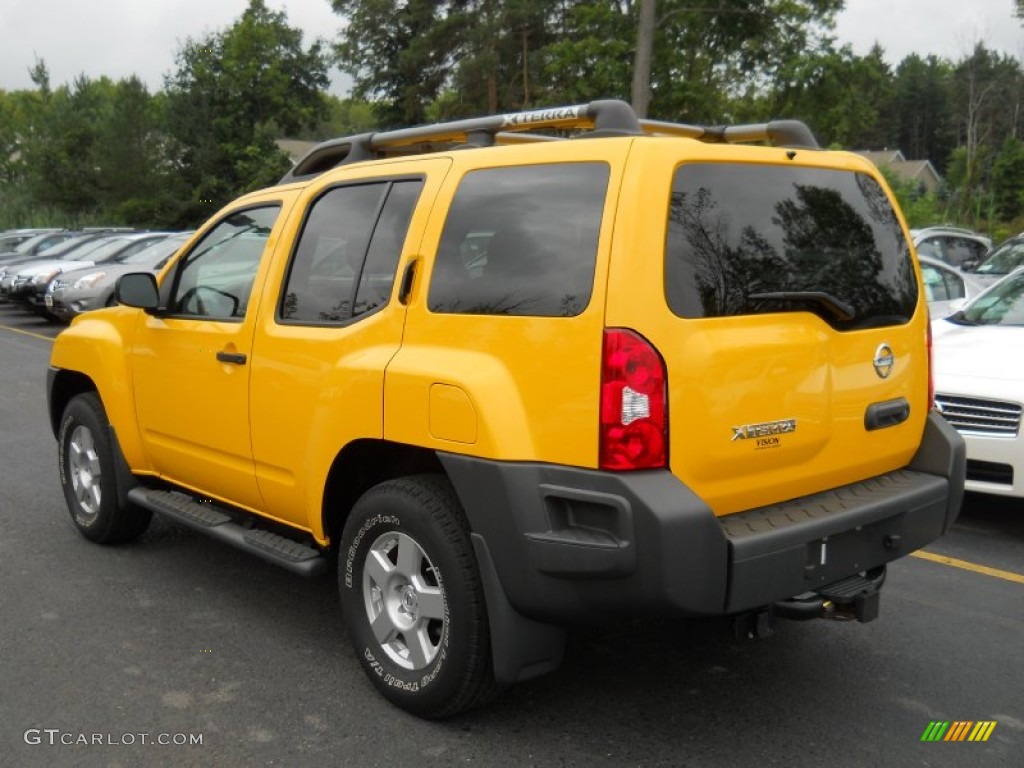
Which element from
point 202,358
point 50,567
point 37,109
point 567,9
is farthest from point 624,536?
point 37,109

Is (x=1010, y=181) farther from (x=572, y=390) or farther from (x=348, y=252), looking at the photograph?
(x=572, y=390)

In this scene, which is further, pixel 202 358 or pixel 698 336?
pixel 202 358

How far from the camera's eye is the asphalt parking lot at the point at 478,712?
3.43m

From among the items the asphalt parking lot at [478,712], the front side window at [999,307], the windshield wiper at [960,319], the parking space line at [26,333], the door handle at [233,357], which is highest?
the door handle at [233,357]

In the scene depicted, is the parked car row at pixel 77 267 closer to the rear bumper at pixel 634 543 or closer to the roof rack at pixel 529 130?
the roof rack at pixel 529 130

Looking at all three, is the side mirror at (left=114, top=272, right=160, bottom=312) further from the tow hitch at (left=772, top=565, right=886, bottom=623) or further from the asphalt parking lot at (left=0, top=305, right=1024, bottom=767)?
the tow hitch at (left=772, top=565, right=886, bottom=623)

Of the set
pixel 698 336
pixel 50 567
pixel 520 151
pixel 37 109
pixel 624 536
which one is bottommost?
pixel 50 567

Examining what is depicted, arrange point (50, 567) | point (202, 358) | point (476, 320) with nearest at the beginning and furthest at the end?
1. point (476, 320)
2. point (202, 358)
3. point (50, 567)

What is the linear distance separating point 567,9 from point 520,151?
30575mm

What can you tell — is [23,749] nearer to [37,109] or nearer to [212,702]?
[212,702]

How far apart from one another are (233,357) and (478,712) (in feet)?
5.77

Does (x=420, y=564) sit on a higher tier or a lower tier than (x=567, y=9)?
lower

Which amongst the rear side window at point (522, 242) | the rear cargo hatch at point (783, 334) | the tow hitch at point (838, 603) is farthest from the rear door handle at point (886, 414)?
the rear side window at point (522, 242)

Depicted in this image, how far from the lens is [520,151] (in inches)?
135
